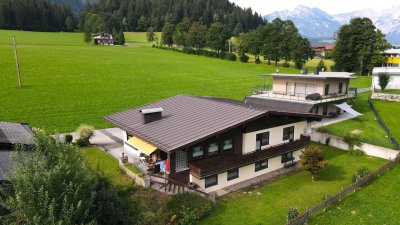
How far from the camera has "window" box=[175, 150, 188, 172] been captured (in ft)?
67.1

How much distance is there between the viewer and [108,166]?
24.6m

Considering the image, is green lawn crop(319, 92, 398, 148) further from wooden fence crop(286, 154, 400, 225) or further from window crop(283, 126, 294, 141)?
window crop(283, 126, 294, 141)

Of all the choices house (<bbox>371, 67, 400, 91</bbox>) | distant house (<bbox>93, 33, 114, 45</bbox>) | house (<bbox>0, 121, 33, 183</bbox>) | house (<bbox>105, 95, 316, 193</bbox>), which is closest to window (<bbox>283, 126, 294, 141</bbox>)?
house (<bbox>105, 95, 316, 193</bbox>)

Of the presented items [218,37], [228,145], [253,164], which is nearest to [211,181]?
[228,145]

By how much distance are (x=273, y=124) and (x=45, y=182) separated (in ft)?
57.1

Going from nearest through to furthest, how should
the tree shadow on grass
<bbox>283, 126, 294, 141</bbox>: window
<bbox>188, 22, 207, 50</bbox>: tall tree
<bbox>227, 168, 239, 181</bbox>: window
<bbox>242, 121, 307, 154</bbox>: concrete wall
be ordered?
<bbox>227, 168, 239, 181</bbox>: window < <bbox>242, 121, 307, 154</bbox>: concrete wall < the tree shadow on grass < <bbox>283, 126, 294, 141</bbox>: window < <bbox>188, 22, 207, 50</bbox>: tall tree

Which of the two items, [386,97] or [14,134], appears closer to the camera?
[14,134]

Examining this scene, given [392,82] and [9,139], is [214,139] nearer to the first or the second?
[9,139]

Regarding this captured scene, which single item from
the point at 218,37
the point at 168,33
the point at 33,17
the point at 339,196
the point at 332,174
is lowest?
the point at 332,174

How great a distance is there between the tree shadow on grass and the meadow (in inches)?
933

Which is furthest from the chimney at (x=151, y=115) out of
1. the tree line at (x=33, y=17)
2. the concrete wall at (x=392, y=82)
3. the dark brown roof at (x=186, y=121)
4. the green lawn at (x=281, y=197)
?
the tree line at (x=33, y=17)

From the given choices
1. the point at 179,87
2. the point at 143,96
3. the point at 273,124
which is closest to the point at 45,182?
the point at 273,124

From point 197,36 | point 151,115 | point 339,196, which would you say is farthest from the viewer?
point 197,36

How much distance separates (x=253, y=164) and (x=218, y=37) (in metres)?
93.7
